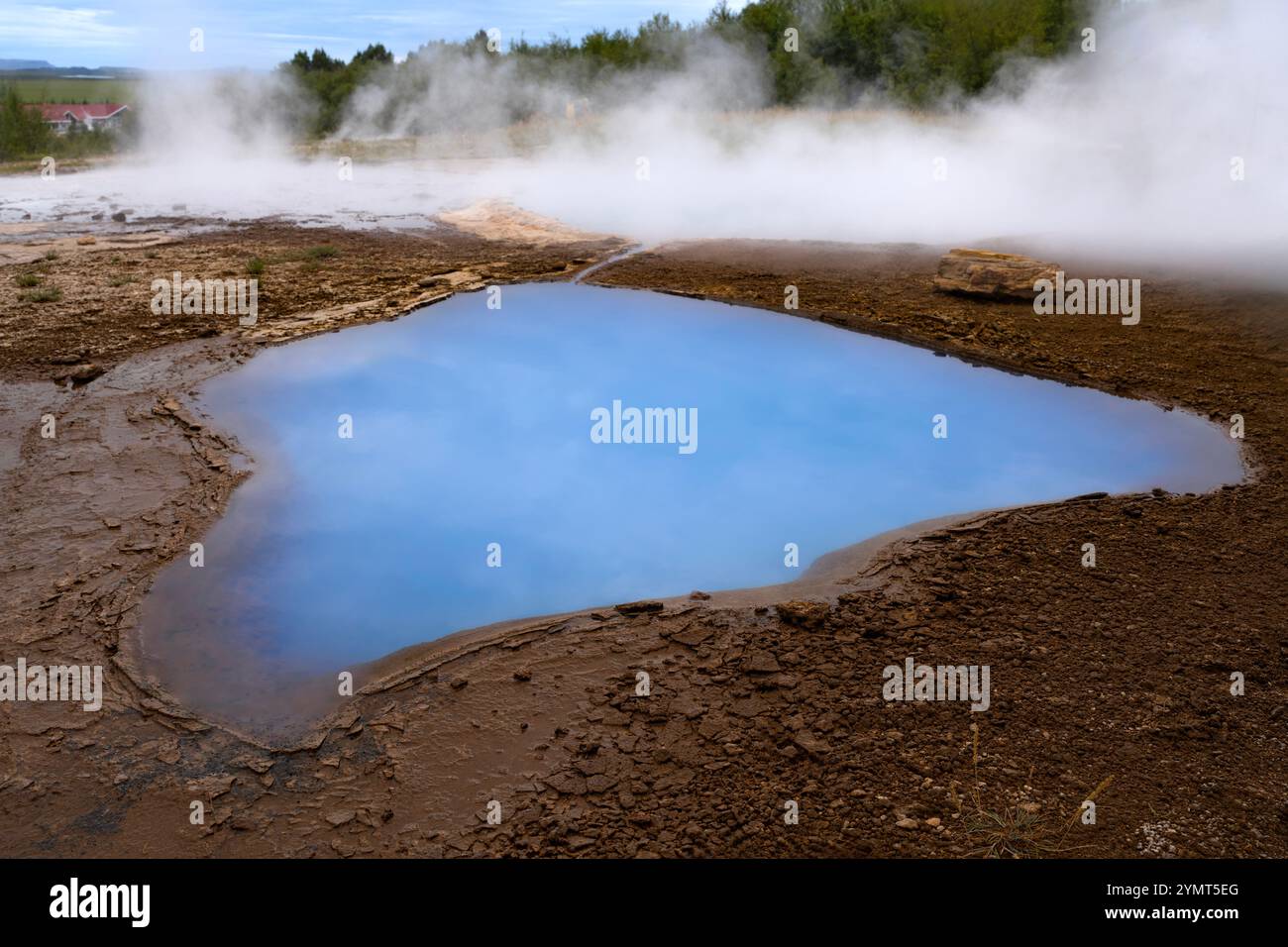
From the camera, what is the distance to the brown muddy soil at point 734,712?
3070mm

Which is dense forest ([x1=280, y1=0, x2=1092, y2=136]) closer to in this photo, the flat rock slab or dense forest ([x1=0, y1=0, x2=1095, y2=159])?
dense forest ([x1=0, y1=0, x2=1095, y2=159])

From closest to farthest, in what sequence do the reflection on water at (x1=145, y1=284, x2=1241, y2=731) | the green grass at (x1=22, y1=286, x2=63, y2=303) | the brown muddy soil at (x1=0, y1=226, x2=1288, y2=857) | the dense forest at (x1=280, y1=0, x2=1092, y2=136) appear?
the brown muddy soil at (x1=0, y1=226, x2=1288, y2=857)
the reflection on water at (x1=145, y1=284, x2=1241, y2=731)
the green grass at (x1=22, y1=286, x2=63, y2=303)
the dense forest at (x1=280, y1=0, x2=1092, y2=136)

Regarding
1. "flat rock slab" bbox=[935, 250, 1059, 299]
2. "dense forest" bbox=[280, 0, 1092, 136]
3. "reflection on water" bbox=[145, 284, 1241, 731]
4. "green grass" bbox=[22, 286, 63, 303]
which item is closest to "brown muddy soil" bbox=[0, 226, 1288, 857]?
"reflection on water" bbox=[145, 284, 1241, 731]

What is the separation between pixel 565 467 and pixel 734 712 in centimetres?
288

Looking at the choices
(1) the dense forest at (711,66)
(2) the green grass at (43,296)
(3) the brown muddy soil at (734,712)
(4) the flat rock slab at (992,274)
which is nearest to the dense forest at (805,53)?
(1) the dense forest at (711,66)

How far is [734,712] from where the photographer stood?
3648 mm

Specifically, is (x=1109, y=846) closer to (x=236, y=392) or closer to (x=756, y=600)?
(x=756, y=600)

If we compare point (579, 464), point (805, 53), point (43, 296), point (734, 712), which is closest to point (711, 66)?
point (805, 53)

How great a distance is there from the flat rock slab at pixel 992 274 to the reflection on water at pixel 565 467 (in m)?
1.44

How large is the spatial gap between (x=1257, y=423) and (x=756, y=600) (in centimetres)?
418

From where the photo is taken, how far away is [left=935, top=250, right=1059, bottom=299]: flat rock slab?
A: 352 inches

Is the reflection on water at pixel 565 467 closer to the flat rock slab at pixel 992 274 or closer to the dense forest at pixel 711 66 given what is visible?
the flat rock slab at pixel 992 274

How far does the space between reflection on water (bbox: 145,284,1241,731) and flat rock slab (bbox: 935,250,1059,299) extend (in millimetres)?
1440

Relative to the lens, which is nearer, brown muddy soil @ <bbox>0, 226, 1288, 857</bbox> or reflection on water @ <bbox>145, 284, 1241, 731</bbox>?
brown muddy soil @ <bbox>0, 226, 1288, 857</bbox>
